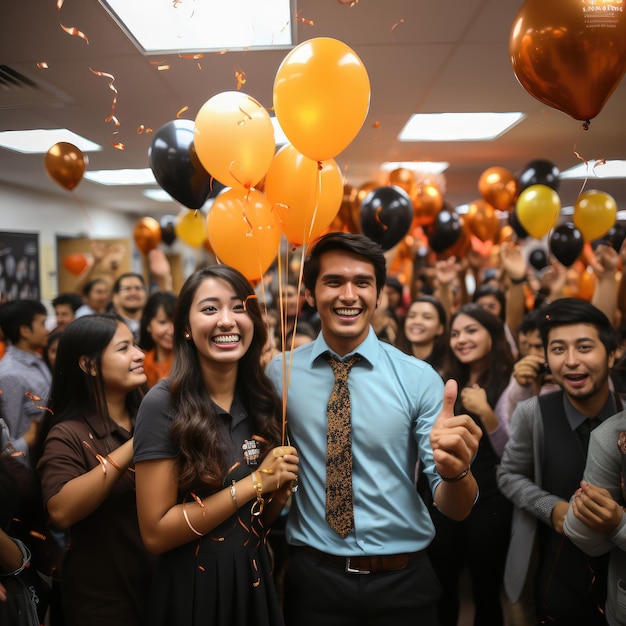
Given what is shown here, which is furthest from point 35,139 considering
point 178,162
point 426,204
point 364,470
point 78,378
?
point 364,470

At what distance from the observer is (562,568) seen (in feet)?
5.63

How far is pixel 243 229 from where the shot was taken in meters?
1.85

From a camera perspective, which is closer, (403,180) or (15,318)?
(15,318)

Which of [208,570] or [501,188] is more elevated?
[501,188]

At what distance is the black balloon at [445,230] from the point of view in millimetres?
3938

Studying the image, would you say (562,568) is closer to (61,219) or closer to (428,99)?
(428,99)

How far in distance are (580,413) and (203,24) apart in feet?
7.47

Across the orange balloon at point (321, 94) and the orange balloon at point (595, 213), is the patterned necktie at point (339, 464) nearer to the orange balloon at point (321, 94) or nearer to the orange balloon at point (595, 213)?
the orange balloon at point (321, 94)

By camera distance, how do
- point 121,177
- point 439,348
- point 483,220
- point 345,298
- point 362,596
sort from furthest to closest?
point 121,177 < point 483,220 < point 439,348 < point 345,298 < point 362,596

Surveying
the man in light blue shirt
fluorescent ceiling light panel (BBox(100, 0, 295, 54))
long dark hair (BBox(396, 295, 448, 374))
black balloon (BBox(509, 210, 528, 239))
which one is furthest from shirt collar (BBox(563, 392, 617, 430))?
black balloon (BBox(509, 210, 528, 239))

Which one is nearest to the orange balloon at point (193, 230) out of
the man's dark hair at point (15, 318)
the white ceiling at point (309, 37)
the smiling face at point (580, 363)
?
the white ceiling at point (309, 37)

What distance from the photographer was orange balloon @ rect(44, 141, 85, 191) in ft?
9.32

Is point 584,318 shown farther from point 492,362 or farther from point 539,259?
point 539,259

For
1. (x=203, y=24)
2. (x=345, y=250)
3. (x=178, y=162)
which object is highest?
(x=203, y=24)
